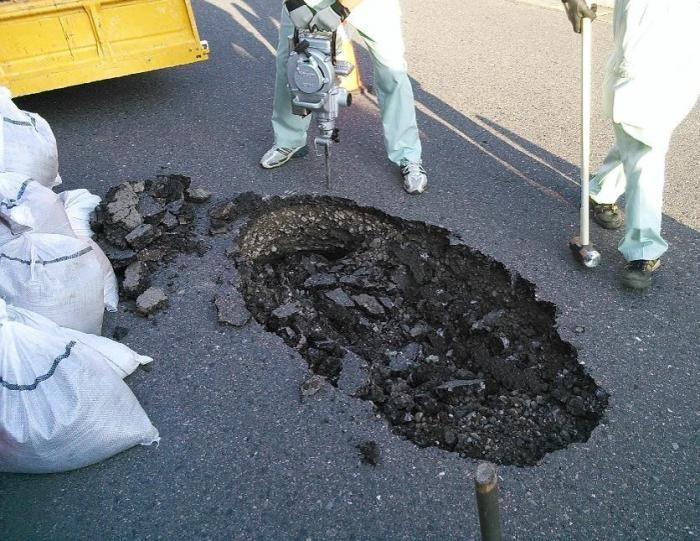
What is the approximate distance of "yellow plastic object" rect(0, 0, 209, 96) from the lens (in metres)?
4.14

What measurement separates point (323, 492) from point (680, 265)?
2270mm

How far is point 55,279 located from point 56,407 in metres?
0.67

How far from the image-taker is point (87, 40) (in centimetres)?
432

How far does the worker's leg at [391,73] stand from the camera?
3480 millimetres

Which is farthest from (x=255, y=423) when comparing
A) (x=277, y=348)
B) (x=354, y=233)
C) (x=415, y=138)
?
(x=415, y=138)

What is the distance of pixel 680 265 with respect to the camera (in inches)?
125

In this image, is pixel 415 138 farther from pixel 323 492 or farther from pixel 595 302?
pixel 323 492

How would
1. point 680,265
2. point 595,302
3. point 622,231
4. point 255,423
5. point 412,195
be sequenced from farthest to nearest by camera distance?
point 412,195
point 622,231
point 680,265
point 595,302
point 255,423

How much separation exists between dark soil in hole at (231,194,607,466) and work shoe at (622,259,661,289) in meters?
0.46

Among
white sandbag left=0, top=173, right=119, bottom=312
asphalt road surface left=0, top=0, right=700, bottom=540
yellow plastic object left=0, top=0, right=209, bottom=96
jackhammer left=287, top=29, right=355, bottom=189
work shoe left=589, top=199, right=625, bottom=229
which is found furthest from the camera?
yellow plastic object left=0, top=0, right=209, bottom=96

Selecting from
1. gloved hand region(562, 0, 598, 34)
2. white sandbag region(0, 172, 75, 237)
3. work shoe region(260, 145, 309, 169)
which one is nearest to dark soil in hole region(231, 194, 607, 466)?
work shoe region(260, 145, 309, 169)

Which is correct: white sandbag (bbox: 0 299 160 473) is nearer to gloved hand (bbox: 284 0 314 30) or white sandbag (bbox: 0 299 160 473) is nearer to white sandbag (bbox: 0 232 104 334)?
white sandbag (bbox: 0 232 104 334)

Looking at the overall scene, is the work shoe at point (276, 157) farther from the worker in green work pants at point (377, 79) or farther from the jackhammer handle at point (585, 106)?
the jackhammer handle at point (585, 106)

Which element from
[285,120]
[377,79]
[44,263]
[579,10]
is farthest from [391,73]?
[44,263]
